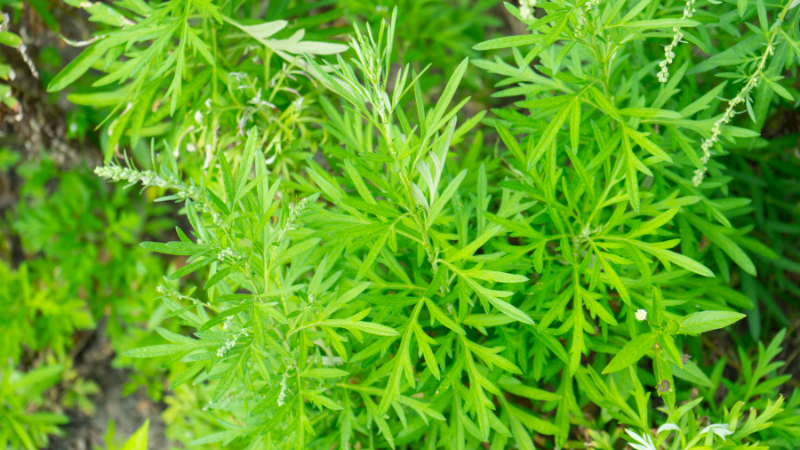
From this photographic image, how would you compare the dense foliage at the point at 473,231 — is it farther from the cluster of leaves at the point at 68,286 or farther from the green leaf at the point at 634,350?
the cluster of leaves at the point at 68,286

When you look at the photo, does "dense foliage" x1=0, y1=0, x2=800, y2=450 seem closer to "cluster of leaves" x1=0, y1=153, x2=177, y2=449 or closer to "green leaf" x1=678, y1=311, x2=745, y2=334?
"green leaf" x1=678, y1=311, x2=745, y2=334

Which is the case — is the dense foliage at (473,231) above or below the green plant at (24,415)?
above

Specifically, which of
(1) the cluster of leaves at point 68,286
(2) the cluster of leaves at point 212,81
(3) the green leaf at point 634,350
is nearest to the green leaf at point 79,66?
(2) the cluster of leaves at point 212,81

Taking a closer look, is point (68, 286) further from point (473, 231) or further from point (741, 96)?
point (741, 96)

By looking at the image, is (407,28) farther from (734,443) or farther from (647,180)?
(734,443)

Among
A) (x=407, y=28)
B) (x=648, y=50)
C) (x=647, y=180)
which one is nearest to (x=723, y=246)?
(x=647, y=180)

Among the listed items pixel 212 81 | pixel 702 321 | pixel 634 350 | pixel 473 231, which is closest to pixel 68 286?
pixel 212 81

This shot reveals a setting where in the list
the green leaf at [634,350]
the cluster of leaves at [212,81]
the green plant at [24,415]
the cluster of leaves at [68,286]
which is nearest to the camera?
the green leaf at [634,350]

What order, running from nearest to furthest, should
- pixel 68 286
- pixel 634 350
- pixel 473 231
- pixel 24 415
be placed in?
pixel 634 350 < pixel 473 231 < pixel 24 415 < pixel 68 286
